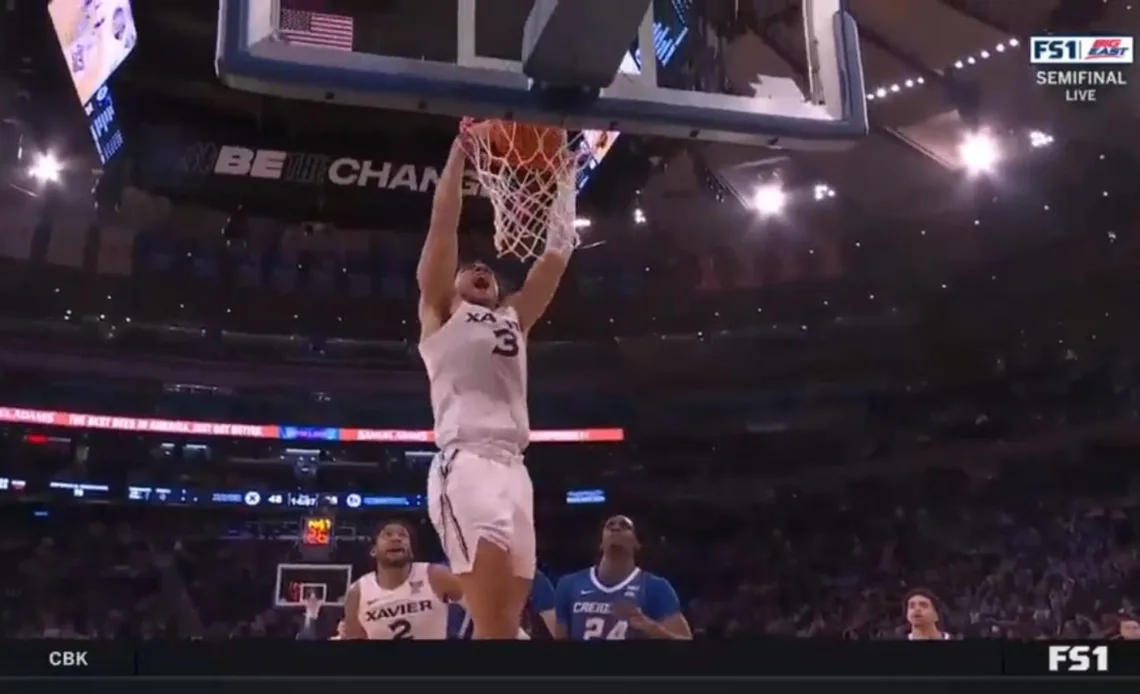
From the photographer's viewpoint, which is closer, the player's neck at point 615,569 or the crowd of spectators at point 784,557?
the player's neck at point 615,569

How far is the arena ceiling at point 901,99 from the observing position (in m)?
5.53

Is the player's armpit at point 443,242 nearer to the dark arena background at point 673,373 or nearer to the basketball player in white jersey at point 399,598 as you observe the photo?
the basketball player in white jersey at point 399,598

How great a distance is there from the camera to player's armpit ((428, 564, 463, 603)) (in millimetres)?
3178

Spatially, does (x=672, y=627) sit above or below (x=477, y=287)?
below

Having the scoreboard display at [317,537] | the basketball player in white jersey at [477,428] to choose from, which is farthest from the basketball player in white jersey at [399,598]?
the scoreboard display at [317,537]

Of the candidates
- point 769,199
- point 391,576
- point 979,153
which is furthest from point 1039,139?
point 391,576

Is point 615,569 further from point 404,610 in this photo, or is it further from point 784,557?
point 784,557

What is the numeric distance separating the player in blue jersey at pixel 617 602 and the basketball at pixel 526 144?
1.11m

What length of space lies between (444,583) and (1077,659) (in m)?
1.73

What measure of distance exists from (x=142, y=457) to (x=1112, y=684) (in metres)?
7.89

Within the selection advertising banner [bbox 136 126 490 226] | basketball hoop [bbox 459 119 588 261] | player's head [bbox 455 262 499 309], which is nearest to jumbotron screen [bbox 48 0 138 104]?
advertising banner [bbox 136 126 490 226]

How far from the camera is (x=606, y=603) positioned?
343 cm

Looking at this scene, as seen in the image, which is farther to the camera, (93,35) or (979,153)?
(979,153)

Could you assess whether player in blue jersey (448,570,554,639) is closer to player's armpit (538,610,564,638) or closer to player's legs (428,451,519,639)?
player's armpit (538,610,564,638)
